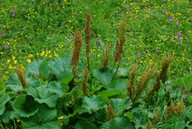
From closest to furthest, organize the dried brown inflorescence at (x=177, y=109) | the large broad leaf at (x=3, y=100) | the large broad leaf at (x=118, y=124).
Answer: the dried brown inflorescence at (x=177, y=109) → the large broad leaf at (x=118, y=124) → the large broad leaf at (x=3, y=100)

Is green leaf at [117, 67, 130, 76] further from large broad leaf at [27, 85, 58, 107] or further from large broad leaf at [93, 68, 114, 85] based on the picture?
large broad leaf at [27, 85, 58, 107]

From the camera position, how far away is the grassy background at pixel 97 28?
14.4ft

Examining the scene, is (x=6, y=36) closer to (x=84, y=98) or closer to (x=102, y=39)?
(x=102, y=39)

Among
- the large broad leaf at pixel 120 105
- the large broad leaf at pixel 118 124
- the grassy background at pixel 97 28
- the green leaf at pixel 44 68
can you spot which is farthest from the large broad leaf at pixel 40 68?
the grassy background at pixel 97 28

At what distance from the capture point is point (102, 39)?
4875 millimetres

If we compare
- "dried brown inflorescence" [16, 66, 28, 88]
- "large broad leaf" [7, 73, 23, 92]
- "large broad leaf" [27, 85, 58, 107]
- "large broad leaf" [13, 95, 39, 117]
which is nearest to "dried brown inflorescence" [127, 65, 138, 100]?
"large broad leaf" [27, 85, 58, 107]

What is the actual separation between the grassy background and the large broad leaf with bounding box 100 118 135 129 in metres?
2.10

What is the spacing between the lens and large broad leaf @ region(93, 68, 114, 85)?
2.50 metres

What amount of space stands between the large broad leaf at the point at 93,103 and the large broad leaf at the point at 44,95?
0.30 metres

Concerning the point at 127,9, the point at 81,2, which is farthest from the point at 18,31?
the point at 127,9

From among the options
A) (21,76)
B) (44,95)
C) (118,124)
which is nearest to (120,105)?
A: (118,124)

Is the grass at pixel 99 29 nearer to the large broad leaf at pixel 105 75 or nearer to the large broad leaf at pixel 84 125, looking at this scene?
the large broad leaf at pixel 105 75

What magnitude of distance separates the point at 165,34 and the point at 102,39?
1.39 meters

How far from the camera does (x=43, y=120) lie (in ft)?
6.80
